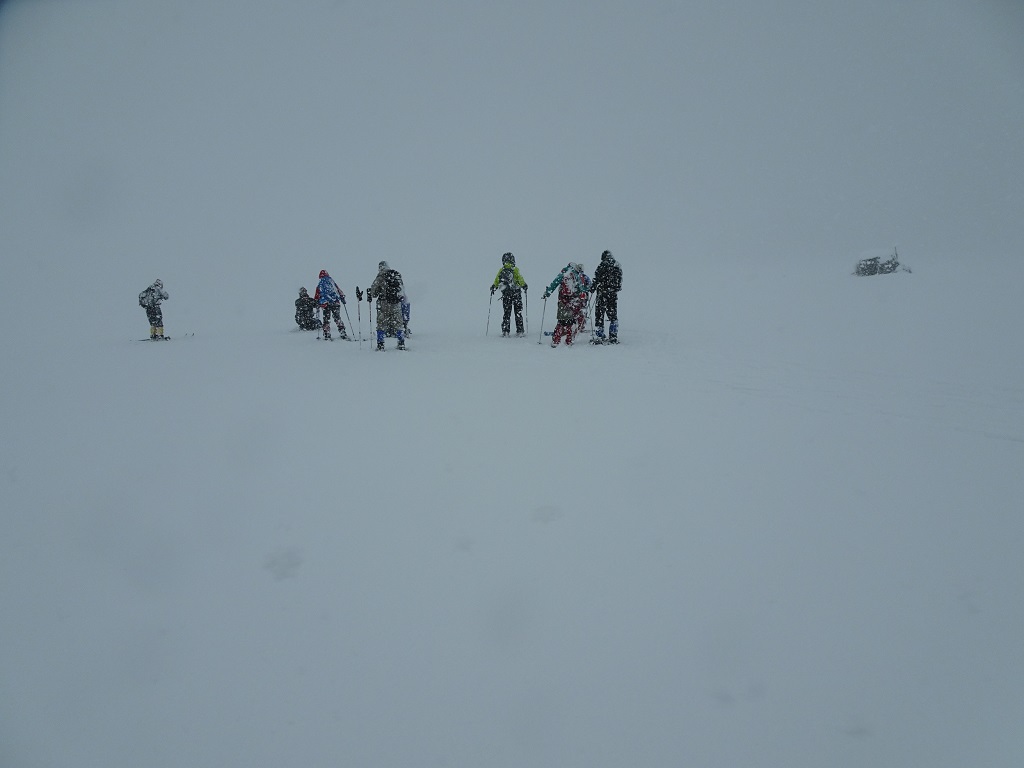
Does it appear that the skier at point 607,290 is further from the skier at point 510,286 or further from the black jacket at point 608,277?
the skier at point 510,286

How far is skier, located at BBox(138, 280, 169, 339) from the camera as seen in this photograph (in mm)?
12695

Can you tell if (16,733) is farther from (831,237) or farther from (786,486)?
(831,237)

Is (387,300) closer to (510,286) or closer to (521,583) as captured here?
(510,286)

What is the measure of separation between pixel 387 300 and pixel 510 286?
315 cm

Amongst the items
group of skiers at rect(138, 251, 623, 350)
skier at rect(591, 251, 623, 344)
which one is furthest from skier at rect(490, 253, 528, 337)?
skier at rect(591, 251, 623, 344)

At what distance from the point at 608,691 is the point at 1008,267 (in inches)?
1059

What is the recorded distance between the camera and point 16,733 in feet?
7.62

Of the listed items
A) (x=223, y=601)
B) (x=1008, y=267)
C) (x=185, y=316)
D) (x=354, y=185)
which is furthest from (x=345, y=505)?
(x=354, y=185)

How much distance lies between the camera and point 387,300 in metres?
Answer: 10.7

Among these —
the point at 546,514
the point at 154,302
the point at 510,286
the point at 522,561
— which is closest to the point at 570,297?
the point at 510,286

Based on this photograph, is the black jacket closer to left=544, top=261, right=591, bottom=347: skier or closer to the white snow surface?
left=544, top=261, right=591, bottom=347: skier

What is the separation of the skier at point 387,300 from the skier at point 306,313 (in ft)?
18.0

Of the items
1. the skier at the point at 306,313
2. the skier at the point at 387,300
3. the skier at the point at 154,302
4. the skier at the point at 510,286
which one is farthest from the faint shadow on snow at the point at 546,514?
the skier at the point at 306,313

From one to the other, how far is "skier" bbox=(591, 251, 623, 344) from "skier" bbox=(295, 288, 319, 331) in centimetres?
915
